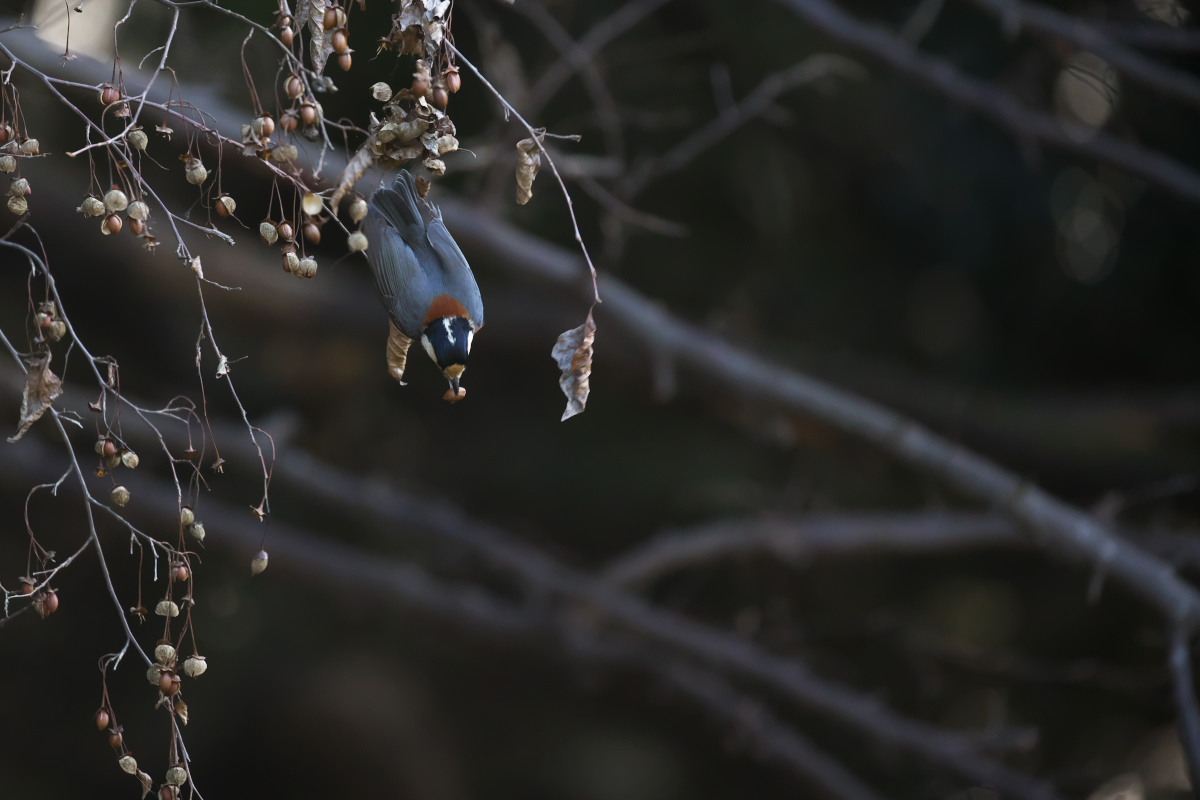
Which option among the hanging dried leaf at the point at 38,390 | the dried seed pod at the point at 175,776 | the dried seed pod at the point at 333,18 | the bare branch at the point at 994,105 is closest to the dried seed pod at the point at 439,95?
the dried seed pod at the point at 333,18

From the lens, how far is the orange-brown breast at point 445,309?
1.56 metres

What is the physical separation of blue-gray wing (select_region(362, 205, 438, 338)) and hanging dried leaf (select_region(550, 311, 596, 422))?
0.22m

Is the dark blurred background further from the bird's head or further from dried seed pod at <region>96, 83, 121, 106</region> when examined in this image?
dried seed pod at <region>96, 83, 121, 106</region>

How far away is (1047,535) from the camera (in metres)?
3.20

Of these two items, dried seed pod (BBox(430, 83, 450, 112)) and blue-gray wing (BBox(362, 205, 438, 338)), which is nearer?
dried seed pod (BBox(430, 83, 450, 112))

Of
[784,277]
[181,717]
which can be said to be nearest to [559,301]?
[784,277]

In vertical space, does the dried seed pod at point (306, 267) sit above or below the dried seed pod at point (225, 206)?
below

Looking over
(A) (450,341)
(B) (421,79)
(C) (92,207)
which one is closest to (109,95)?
(C) (92,207)

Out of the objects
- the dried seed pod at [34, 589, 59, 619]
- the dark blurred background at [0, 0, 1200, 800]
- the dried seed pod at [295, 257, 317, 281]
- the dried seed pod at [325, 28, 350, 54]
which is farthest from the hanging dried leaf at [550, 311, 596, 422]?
the dark blurred background at [0, 0, 1200, 800]

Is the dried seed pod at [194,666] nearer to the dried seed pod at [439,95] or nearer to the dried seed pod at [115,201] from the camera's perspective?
the dried seed pod at [115,201]

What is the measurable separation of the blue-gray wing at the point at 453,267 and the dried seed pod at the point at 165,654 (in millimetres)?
577

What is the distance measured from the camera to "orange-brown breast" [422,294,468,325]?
5.13 feet

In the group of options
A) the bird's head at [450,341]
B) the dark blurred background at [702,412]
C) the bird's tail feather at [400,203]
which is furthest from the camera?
the dark blurred background at [702,412]

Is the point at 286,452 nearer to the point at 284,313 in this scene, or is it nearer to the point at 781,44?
the point at 284,313
